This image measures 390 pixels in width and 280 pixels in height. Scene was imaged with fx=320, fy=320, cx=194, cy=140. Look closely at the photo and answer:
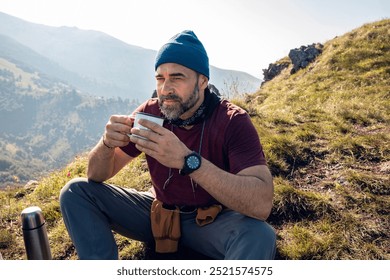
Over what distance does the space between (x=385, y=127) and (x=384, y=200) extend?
391 cm

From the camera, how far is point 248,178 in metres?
2.82

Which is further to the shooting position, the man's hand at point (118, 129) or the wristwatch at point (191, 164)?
the man's hand at point (118, 129)

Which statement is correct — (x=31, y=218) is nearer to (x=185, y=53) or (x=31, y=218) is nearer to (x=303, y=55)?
(x=185, y=53)

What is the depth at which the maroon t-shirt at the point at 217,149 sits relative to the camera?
309 cm

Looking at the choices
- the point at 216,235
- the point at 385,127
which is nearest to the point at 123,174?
the point at 216,235

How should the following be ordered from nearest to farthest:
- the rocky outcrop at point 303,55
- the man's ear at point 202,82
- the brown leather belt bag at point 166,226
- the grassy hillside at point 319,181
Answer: the brown leather belt bag at point 166,226 → the man's ear at point 202,82 → the grassy hillside at point 319,181 → the rocky outcrop at point 303,55

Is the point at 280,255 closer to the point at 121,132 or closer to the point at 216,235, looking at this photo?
the point at 216,235

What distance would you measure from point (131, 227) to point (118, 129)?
1.19m

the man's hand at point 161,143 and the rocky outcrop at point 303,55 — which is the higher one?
the rocky outcrop at point 303,55

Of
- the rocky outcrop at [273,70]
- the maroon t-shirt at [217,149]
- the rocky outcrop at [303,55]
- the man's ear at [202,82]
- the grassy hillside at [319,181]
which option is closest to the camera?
the maroon t-shirt at [217,149]

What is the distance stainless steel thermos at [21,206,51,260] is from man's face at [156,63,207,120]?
169 cm

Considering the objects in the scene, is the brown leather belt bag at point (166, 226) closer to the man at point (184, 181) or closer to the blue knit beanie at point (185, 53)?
the man at point (184, 181)

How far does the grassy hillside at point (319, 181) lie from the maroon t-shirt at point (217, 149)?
117 cm

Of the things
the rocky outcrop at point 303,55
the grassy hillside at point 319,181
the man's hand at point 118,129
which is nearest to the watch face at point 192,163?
the man's hand at point 118,129
